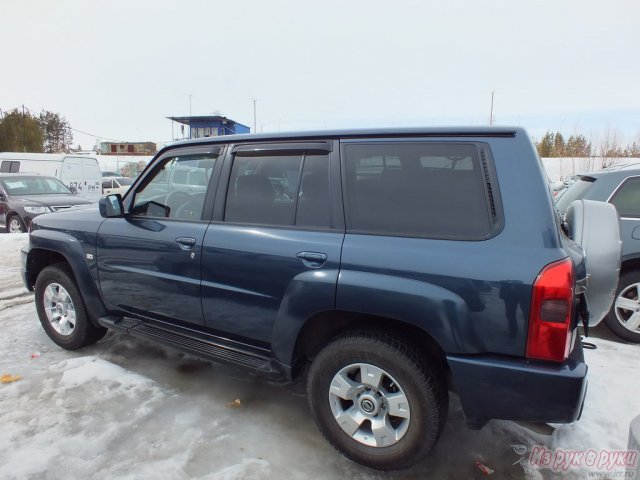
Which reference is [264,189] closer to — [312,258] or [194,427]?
[312,258]

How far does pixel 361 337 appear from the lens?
2221mm

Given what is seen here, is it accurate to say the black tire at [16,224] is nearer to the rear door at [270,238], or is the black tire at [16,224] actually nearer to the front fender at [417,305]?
the rear door at [270,238]

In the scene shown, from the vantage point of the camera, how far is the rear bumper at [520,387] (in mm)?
1845

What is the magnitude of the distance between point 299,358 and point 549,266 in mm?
1509

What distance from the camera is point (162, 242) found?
2.94m

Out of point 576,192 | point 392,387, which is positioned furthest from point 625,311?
point 392,387

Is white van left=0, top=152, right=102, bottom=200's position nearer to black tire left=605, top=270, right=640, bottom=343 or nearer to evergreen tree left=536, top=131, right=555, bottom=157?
black tire left=605, top=270, right=640, bottom=343

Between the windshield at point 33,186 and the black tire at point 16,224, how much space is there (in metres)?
0.76

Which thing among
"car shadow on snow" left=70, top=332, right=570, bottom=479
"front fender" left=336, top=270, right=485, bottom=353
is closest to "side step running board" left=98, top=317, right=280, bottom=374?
"car shadow on snow" left=70, top=332, right=570, bottom=479

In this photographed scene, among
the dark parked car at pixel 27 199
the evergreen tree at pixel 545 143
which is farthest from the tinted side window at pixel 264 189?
the evergreen tree at pixel 545 143

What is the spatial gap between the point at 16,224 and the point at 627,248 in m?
12.0

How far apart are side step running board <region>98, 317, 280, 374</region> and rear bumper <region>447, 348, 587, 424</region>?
1.16 m

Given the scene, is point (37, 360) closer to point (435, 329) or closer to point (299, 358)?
point (299, 358)

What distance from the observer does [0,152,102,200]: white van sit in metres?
13.9
